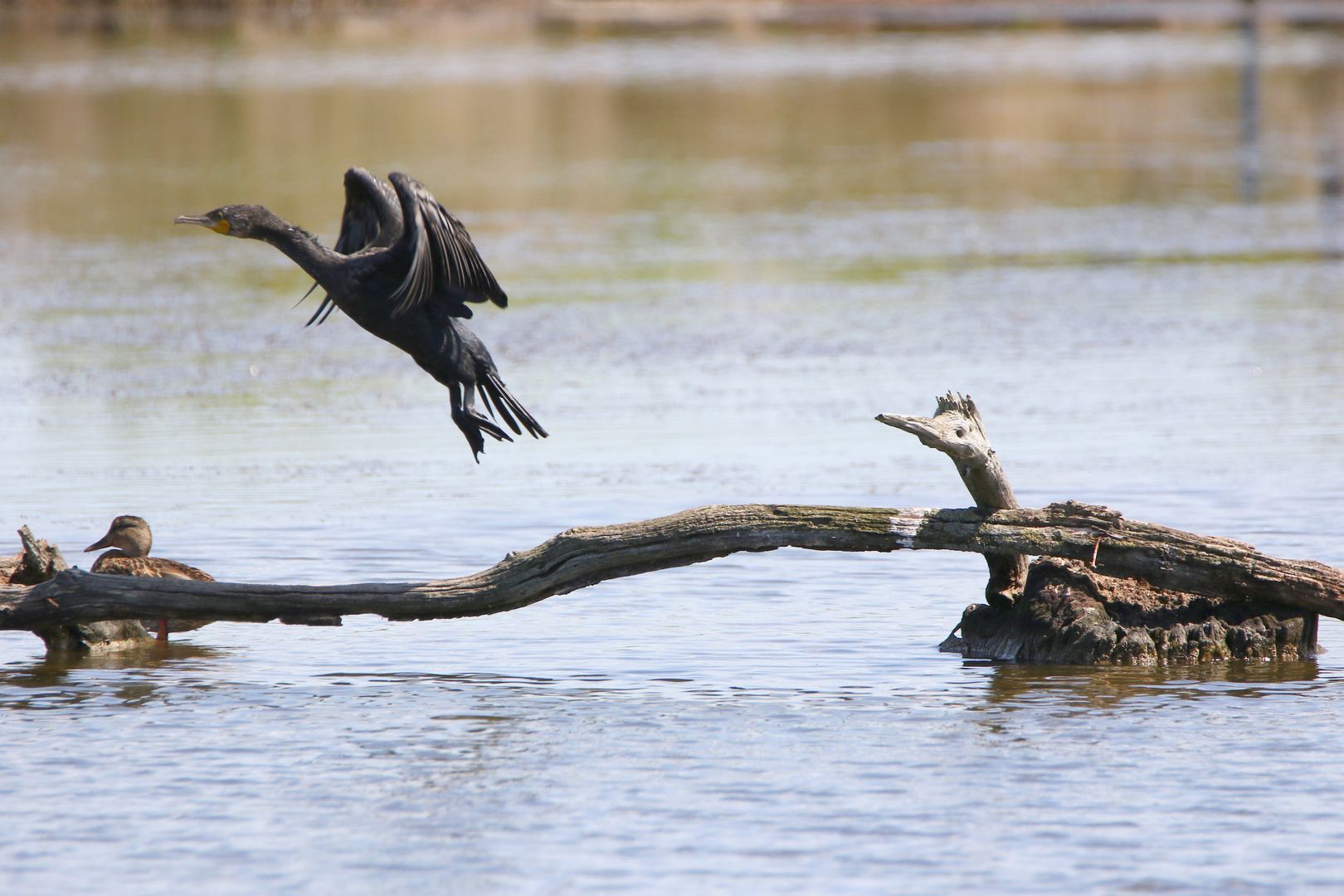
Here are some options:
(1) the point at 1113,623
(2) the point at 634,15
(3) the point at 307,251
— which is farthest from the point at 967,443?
(2) the point at 634,15

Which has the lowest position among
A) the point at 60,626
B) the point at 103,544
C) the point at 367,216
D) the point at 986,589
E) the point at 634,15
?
the point at 60,626

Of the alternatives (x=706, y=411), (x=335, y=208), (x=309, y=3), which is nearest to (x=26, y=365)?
(x=706, y=411)

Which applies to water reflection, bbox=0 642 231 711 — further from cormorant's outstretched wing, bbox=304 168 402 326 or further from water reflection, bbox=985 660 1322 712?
water reflection, bbox=985 660 1322 712

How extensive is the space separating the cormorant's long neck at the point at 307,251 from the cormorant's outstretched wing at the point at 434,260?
256mm

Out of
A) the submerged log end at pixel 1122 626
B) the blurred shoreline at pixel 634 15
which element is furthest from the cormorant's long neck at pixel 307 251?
the blurred shoreline at pixel 634 15

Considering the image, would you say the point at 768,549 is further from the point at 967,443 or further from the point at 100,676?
the point at 100,676

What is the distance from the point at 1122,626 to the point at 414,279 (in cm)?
310

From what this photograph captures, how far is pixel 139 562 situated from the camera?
8328 millimetres

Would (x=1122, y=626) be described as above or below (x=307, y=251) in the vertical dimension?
below

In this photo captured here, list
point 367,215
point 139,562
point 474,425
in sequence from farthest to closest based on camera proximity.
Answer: point 139,562 < point 367,215 < point 474,425

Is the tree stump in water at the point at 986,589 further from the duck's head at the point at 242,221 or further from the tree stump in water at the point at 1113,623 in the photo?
the duck's head at the point at 242,221

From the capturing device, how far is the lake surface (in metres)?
6.14

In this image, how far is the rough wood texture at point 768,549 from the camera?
7.47 metres

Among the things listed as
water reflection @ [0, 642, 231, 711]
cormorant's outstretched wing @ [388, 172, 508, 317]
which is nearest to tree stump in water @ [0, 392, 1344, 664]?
water reflection @ [0, 642, 231, 711]
